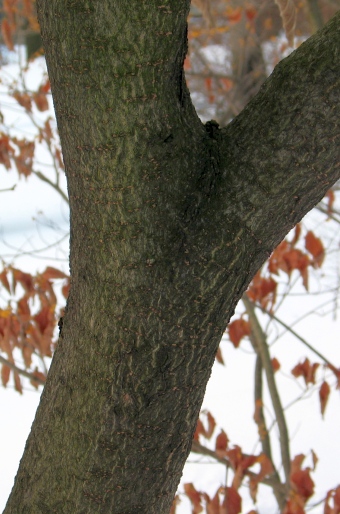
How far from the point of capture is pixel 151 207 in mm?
429

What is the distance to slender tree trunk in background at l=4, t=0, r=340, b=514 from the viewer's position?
41 centimetres

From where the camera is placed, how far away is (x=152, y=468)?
465 millimetres

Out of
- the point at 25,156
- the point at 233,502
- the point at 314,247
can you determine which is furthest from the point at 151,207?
the point at 25,156

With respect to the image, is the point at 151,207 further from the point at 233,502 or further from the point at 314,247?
the point at 314,247

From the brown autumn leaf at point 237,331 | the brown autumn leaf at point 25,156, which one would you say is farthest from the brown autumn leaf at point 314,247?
the brown autumn leaf at point 25,156

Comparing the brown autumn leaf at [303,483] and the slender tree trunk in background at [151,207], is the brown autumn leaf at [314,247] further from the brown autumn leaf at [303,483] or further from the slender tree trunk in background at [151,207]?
the slender tree trunk in background at [151,207]

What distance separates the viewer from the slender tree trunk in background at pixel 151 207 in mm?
413

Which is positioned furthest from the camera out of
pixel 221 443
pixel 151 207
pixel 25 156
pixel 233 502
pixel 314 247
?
pixel 25 156

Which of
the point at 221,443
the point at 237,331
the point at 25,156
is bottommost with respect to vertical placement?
the point at 221,443

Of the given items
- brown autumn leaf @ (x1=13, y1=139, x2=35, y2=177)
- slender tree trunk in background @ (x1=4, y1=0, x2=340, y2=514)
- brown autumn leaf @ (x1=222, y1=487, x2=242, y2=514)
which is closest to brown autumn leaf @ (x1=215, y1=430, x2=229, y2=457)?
brown autumn leaf @ (x1=222, y1=487, x2=242, y2=514)

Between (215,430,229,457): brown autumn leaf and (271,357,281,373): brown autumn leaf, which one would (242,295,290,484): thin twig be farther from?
(215,430,229,457): brown autumn leaf

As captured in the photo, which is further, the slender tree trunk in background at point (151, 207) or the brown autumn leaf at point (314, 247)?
the brown autumn leaf at point (314, 247)

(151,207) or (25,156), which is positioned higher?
(25,156)

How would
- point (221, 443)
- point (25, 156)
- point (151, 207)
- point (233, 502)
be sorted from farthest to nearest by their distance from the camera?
1. point (25, 156)
2. point (221, 443)
3. point (233, 502)
4. point (151, 207)
